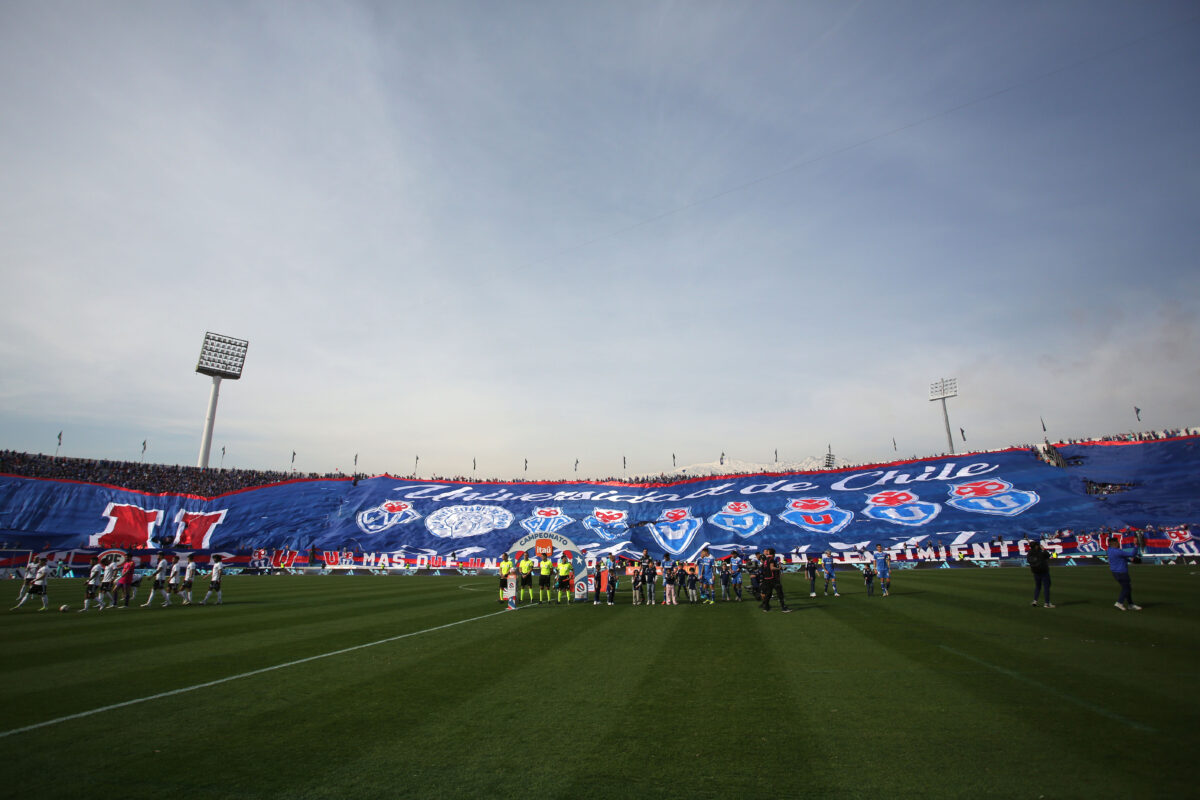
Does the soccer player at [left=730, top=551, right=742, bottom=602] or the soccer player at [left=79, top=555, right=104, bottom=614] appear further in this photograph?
the soccer player at [left=730, top=551, right=742, bottom=602]

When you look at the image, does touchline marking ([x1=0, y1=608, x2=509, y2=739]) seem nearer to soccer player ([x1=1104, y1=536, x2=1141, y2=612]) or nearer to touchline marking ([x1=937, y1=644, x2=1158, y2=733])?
touchline marking ([x1=937, y1=644, x2=1158, y2=733])

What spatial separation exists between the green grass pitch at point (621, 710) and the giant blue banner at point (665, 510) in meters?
30.8

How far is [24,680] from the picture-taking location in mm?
9797

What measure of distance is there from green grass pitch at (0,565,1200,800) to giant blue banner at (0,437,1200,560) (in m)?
30.8

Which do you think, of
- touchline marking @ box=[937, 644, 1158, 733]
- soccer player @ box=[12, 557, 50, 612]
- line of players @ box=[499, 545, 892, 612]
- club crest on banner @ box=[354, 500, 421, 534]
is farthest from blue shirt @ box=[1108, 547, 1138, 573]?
club crest on banner @ box=[354, 500, 421, 534]

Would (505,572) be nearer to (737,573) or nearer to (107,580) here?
Answer: (737,573)

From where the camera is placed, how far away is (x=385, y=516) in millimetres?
55062

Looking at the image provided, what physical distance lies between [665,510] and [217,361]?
64301mm

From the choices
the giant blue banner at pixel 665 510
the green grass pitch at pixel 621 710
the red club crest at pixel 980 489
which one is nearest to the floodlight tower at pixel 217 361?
the giant blue banner at pixel 665 510

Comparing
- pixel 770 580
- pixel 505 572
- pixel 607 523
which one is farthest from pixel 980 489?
pixel 505 572

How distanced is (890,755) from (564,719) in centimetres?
410

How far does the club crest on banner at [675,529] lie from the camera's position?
161ft

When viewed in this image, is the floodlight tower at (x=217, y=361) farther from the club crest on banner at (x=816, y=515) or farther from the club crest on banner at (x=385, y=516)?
the club crest on banner at (x=816, y=515)

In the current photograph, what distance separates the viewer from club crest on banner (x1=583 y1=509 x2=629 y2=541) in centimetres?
5253
